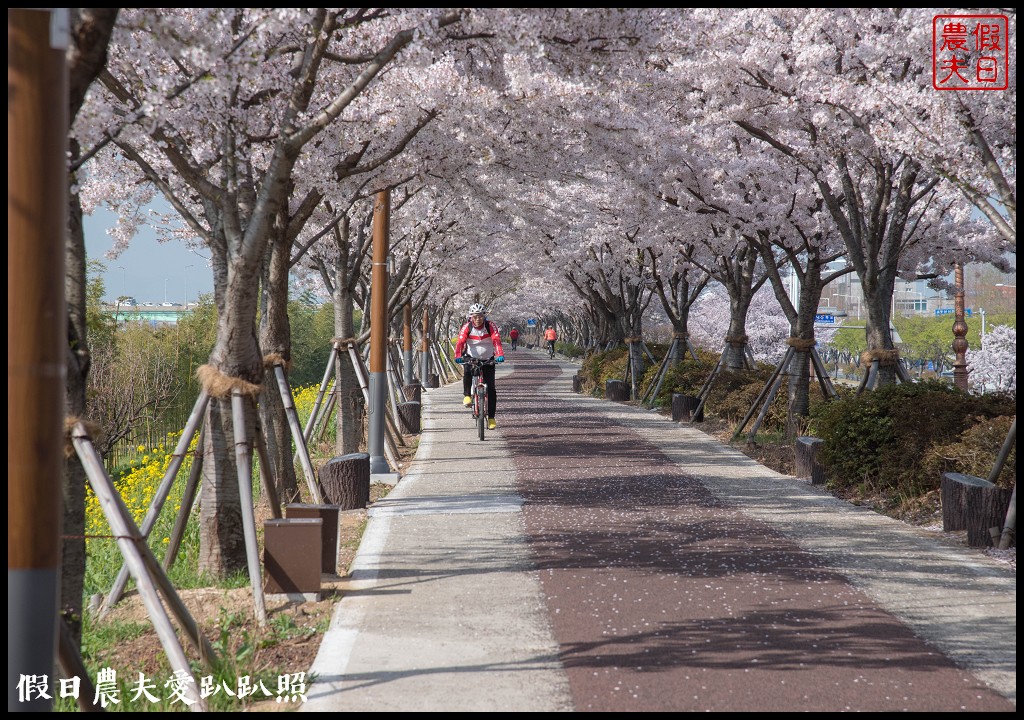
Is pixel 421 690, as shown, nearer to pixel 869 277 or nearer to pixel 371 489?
pixel 371 489

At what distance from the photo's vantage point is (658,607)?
7230 mm

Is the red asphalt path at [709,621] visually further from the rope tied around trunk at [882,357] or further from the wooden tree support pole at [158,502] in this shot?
the rope tied around trunk at [882,357]

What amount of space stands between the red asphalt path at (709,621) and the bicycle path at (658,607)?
2cm

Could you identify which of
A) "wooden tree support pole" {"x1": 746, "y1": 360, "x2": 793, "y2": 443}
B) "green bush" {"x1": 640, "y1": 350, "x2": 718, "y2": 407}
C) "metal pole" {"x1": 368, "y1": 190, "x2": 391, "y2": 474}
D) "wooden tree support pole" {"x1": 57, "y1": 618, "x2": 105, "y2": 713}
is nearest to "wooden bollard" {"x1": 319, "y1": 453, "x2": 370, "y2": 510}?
"metal pole" {"x1": 368, "y1": 190, "x2": 391, "y2": 474}

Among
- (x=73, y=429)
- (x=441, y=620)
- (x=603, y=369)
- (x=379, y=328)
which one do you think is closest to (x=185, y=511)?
(x=73, y=429)

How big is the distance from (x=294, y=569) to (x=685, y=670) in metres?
3.12

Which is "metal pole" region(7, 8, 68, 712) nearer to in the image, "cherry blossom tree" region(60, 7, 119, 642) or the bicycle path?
"cherry blossom tree" region(60, 7, 119, 642)

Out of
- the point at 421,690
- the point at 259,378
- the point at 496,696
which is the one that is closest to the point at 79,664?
the point at 421,690

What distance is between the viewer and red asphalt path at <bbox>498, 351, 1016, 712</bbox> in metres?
5.45

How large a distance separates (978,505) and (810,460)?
421 centimetres

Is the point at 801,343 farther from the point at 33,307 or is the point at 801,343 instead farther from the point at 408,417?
the point at 33,307

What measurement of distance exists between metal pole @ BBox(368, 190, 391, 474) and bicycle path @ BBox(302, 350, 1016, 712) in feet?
3.71

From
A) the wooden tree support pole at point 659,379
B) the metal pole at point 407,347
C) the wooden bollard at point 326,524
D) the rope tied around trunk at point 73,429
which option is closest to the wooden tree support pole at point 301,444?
the wooden bollard at point 326,524

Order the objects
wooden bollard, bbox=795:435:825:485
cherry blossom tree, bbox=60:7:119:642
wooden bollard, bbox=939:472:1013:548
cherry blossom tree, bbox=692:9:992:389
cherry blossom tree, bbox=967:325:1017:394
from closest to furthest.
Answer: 1. cherry blossom tree, bbox=60:7:119:642
2. wooden bollard, bbox=939:472:1013:548
3. cherry blossom tree, bbox=692:9:992:389
4. wooden bollard, bbox=795:435:825:485
5. cherry blossom tree, bbox=967:325:1017:394
